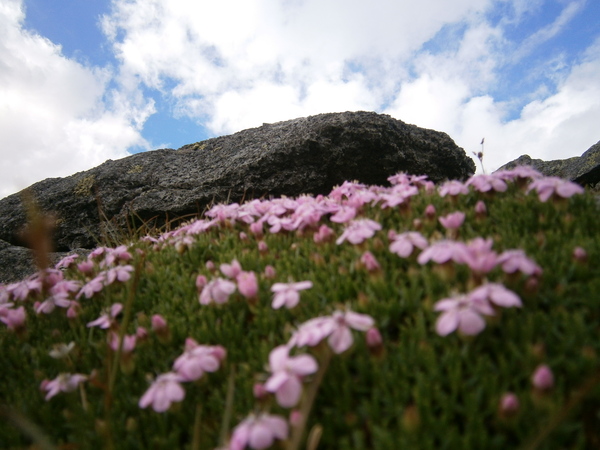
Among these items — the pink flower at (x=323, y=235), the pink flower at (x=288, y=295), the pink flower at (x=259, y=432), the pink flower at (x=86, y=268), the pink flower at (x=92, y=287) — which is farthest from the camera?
the pink flower at (x=86, y=268)

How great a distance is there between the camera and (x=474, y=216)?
2842 millimetres

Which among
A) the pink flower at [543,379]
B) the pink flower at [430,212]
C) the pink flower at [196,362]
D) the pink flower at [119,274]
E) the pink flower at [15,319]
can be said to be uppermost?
the pink flower at [119,274]

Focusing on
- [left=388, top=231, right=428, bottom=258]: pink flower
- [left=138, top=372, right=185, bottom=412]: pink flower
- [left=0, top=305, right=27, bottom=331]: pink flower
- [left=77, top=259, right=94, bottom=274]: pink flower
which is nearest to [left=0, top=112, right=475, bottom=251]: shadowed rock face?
[left=77, top=259, right=94, bottom=274]: pink flower

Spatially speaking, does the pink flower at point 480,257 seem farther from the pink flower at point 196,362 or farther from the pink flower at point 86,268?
the pink flower at point 86,268

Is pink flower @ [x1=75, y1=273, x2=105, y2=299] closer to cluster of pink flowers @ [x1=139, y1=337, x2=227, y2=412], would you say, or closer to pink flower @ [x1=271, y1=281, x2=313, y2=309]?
cluster of pink flowers @ [x1=139, y1=337, x2=227, y2=412]

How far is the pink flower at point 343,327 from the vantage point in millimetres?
1606

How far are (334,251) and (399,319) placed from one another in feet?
Answer: 2.79

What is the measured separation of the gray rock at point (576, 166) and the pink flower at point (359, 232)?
14.3 ft

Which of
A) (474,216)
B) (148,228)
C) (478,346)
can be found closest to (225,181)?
(148,228)

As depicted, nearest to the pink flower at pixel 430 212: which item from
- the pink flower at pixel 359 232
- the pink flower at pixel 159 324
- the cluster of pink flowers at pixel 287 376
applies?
the pink flower at pixel 359 232

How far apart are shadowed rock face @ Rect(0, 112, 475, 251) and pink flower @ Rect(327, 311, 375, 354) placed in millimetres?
3555

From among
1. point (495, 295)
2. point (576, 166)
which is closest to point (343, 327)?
point (495, 295)

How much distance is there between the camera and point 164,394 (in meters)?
1.76

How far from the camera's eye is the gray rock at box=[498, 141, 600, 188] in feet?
23.9
